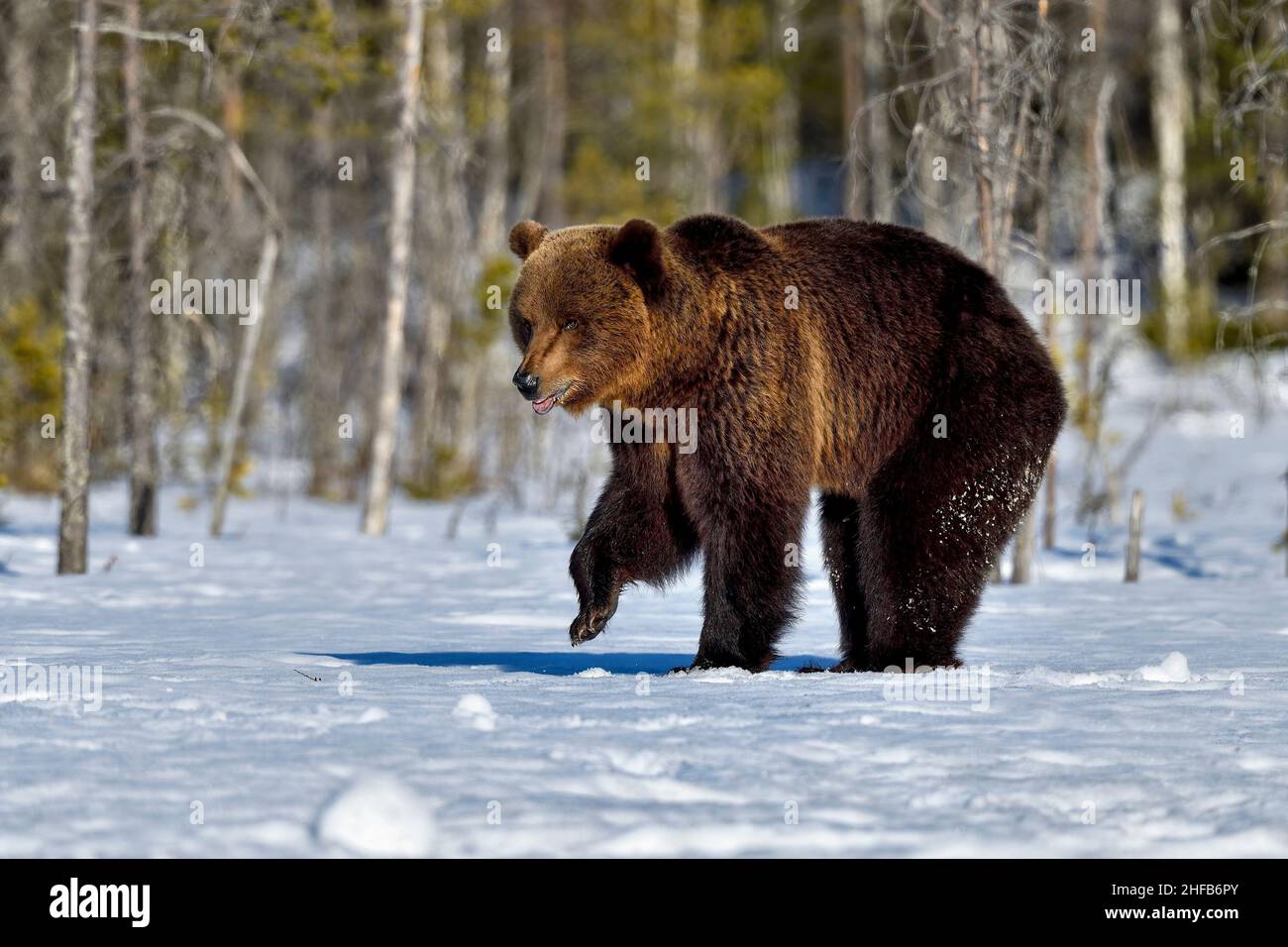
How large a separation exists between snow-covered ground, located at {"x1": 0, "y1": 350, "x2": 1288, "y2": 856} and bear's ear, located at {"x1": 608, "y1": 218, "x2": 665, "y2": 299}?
150cm

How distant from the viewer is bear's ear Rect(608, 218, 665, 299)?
19.1ft

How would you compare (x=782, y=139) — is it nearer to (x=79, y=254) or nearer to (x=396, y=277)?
(x=396, y=277)

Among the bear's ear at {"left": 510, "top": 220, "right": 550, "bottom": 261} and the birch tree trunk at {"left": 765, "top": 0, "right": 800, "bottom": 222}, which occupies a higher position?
the birch tree trunk at {"left": 765, "top": 0, "right": 800, "bottom": 222}

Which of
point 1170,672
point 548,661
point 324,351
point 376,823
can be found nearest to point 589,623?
point 548,661

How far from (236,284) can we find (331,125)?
10027 mm

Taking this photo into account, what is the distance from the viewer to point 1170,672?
5.65 meters

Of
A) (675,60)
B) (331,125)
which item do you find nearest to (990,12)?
(331,125)

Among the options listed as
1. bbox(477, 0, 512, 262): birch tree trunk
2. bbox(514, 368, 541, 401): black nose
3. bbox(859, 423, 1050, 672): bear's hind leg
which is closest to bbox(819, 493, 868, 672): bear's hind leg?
bbox(859, 423, 1050, 672): bear's hind leg

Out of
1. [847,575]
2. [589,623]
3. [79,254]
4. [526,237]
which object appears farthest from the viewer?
[79,254]

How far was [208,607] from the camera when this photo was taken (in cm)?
865

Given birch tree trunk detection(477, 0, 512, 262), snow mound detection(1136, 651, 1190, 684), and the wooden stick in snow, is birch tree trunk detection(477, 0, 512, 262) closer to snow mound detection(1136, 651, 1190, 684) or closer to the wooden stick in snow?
the wooden stick in snow

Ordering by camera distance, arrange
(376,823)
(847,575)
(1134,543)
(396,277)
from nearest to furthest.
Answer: (376,823) → (847,575) → (1134,543) → (396,277)

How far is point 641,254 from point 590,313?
0.30 meters
